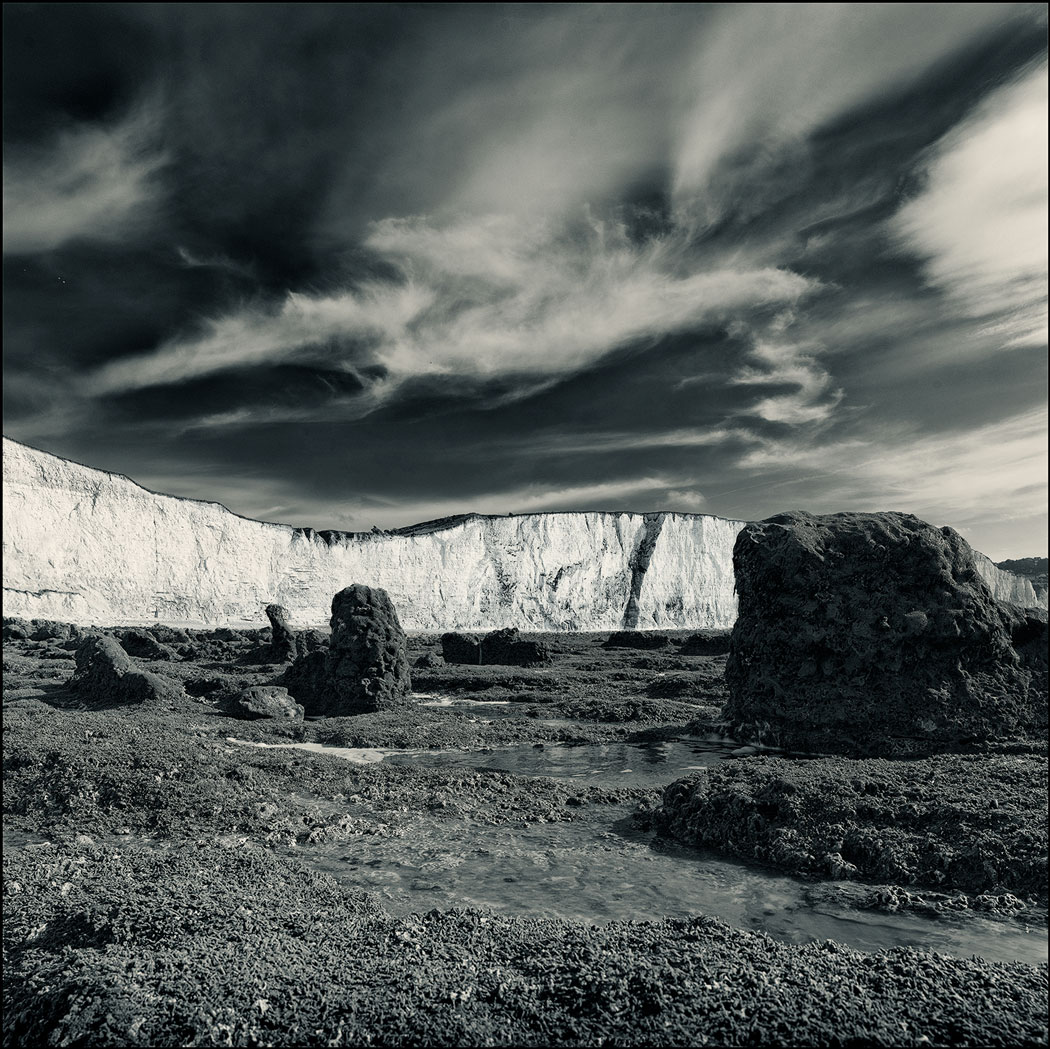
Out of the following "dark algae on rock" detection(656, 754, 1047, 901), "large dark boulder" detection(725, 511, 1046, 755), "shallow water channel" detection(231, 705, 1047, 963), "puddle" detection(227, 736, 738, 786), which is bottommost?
"puddle" detection(227, 736, 738, 786)

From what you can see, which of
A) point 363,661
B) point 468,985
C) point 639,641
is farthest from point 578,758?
point 639,641

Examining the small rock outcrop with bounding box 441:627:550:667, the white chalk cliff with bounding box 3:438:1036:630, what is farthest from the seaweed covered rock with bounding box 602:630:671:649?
the white chalk cliff with bounding box 3:438:1036:630

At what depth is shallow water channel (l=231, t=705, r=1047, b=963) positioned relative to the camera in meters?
4.12

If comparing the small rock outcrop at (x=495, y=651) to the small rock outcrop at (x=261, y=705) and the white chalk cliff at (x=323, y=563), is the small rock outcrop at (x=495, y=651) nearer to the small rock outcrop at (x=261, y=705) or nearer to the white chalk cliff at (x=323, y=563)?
the small rock outcrop at (x=261, y=705)

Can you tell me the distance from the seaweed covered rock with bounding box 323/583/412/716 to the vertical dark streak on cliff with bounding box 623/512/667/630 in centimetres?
4990

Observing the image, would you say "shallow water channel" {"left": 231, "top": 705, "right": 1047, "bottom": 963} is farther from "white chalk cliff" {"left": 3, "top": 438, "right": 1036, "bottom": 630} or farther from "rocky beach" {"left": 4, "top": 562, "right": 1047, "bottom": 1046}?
"white chalk cliff" {"left": 3, "top": 438, "right": 1036, "bottom": 630}

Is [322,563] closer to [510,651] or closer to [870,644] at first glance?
[510,651]

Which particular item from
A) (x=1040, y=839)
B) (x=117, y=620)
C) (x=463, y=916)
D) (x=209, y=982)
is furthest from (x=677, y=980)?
(x=117, y=620)

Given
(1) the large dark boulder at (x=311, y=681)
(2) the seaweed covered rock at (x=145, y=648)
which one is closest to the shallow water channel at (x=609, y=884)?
(1) the large dark boulder at (x=311, y=681)

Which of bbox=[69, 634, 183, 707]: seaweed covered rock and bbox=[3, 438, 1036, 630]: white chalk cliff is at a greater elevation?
bbox=[3, 438, 1036, 630]: white chalk cliff

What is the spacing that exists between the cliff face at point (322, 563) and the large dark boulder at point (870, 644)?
150 ft

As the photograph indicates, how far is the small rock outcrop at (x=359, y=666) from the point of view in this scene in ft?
52.0

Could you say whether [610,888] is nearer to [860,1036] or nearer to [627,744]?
[860,1036]

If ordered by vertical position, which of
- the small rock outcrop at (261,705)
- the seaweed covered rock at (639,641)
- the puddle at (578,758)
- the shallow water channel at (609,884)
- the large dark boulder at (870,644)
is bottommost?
the seaweed covered rock at (639,641)
